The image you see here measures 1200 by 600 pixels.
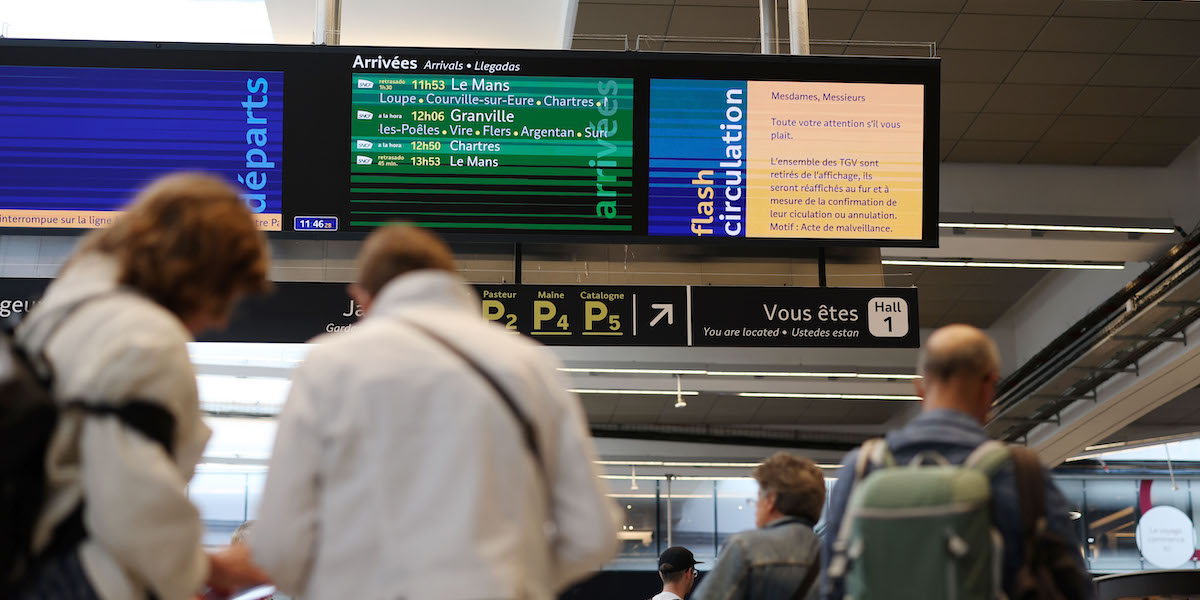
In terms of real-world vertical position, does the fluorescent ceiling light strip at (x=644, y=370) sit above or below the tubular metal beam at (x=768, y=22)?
below

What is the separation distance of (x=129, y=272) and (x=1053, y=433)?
53.9 ft

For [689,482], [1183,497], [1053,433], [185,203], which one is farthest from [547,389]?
[1183,497]

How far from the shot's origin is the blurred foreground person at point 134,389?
212 cm

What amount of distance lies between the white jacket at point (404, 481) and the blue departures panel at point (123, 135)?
13.0ft

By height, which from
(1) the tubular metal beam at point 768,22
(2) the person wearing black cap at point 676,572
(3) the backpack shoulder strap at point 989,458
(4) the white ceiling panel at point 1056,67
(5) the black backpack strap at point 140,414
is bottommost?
(2) the person wearing black cap at point 676,572

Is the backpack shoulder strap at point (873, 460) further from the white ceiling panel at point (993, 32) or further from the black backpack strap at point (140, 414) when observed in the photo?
the white ceiling panel at point (993, 32)

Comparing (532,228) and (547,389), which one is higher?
(532,228)

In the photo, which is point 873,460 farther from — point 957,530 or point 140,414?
point 140,414

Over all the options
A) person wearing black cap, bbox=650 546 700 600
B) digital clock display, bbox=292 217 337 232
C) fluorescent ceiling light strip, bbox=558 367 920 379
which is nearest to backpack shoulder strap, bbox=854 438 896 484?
digital clock display, bbox=292 217 337 232

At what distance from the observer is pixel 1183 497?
78.4 ft

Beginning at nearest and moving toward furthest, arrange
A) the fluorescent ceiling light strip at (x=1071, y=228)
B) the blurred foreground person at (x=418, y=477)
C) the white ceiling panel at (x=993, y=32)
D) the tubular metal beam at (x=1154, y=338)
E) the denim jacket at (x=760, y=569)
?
the blurred foreground person at (x=418, y=477) → the denim jacket at (x=760, y=569) → the white ceiling panel at (x=993, y=32) → the fluorescent ceiling light strip at (x=1071, y=228) → the tubular metal beam at (x=1154, y=338)

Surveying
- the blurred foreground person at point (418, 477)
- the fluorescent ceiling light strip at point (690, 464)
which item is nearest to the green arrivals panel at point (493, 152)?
the blurred foreground person at point (418, 477)

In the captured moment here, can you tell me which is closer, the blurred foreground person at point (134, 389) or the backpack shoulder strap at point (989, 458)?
the blurred foreground person at point (134, 389)

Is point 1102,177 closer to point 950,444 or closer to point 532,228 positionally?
point 532,228
